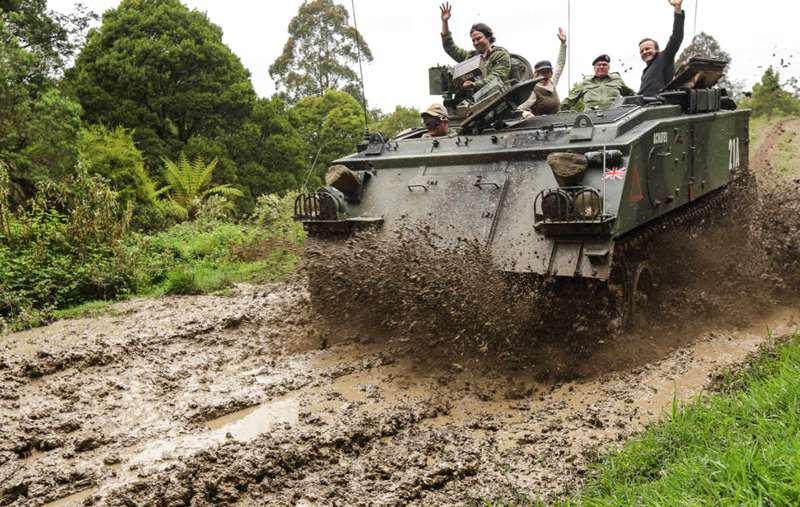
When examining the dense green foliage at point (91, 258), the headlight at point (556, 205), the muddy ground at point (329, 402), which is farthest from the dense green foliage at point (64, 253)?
the headlight at point (556, 205)

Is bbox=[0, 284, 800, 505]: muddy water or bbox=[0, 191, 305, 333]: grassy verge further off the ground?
bbox=[0, 191, 305, 333]: grassy verge

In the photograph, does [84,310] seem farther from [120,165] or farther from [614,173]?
[120,165]

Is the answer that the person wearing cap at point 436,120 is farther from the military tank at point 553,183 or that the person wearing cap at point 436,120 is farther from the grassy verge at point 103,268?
the grassy verge at point 103,268

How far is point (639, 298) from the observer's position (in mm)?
6262

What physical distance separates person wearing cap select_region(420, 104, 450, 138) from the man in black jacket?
7.40 feet

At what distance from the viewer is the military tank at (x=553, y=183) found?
17.8 ft

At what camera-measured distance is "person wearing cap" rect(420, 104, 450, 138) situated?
7.30m

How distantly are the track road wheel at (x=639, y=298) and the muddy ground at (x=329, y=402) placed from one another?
0.14 metres

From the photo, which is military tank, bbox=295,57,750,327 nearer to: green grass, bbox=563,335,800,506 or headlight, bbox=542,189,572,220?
headlight, bbox=542,189,572,220

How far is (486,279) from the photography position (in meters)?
5.57

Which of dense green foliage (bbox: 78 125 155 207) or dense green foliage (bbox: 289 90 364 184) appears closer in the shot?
dense green foliage (bbox: 78 125 155 207)

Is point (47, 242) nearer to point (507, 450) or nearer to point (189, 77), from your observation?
point (507, 450)

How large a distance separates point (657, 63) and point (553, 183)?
3.21m

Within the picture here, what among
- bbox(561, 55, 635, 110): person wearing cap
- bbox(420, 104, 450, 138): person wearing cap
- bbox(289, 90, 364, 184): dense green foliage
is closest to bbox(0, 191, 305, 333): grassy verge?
bbox(420, 104, 450, 138): person wearing cap
